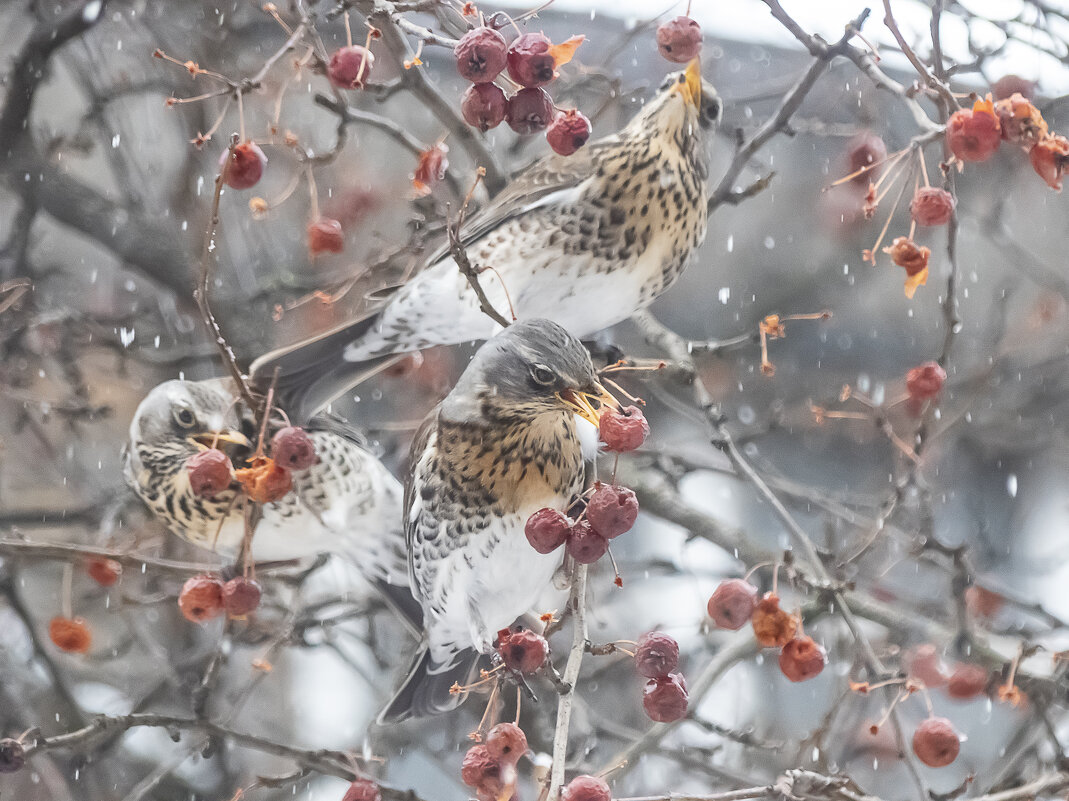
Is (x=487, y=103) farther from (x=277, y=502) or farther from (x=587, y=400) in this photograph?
(x=277, y=502)

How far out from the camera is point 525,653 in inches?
25.3

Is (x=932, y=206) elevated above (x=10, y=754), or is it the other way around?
(x=932, y=206)

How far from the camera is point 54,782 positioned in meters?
1.24

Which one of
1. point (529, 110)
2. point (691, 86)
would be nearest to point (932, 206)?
point (691, 86)

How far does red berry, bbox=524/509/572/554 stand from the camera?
59cm

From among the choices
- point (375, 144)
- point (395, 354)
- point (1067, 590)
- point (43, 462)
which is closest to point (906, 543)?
point (1067, 590)

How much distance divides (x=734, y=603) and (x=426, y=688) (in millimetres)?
264

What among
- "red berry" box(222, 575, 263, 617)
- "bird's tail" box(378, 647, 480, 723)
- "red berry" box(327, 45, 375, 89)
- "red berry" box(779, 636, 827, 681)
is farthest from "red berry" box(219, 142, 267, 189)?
"red berry" box(779, 636, 827, 681)

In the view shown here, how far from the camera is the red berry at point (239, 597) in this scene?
71 centimetres

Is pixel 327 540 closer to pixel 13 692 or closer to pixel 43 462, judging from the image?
pixel 13 692

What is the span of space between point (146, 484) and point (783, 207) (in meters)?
1.42

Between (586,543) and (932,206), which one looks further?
(932,206)

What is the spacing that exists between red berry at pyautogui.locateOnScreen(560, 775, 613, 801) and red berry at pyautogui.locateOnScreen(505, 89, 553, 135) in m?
0.39

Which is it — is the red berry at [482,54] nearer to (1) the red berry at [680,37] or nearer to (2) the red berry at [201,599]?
(1) the red berry at [680,37]
